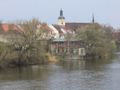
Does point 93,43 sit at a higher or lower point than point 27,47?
higher

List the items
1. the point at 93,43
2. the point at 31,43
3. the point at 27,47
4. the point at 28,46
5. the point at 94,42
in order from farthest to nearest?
1. the point at 94,42
2. the point at 93,43
3. the point at 31,43
4. the point at 28,46
5. the point at 27,47

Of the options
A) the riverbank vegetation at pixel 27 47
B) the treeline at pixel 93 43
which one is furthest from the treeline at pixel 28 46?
the treeline at pixel 93 43

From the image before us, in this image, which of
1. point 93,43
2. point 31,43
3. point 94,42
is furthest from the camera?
point 94,42

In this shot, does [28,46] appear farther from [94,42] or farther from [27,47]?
[94,42]

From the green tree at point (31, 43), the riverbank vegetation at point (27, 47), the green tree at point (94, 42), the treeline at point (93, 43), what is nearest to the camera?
the riverbank vegetation at point (27, 47)

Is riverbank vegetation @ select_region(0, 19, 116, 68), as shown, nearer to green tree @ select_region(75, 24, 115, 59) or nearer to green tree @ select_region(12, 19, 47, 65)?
green tree @ select_region(12, 19, 47, 65)

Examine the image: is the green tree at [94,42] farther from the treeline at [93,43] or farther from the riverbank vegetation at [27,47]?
the riverbank vegetation at [27,47]

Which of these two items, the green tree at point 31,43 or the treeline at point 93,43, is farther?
the treeline at point 93,43

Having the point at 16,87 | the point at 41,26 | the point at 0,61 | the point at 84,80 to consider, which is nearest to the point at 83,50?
the point at 41,26

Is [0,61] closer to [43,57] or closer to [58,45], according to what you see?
[43,57]

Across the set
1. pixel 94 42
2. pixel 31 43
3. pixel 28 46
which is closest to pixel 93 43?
pixel 94 42

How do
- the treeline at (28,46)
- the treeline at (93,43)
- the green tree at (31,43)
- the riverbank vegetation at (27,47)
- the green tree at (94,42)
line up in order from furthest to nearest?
the green tree at (94,42), the treeline at (93,43), the green tree at (31,43), the treeline at (28,46), the riverbank vegetation at (27,47)

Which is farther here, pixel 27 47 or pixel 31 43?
pixel 31 43

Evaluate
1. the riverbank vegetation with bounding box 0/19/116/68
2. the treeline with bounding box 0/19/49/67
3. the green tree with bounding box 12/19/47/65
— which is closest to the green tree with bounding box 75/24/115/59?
the riverbank vegetation with bounding box 0/19/116/68
